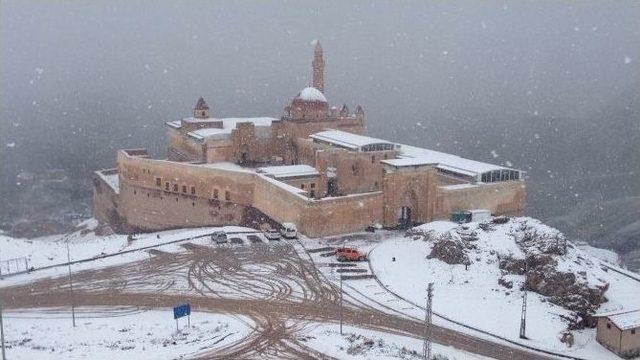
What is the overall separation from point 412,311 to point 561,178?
5555 inches

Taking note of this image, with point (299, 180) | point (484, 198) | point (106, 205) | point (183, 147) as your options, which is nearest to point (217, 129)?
point (183, 147)

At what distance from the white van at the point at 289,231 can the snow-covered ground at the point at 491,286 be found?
239 inches

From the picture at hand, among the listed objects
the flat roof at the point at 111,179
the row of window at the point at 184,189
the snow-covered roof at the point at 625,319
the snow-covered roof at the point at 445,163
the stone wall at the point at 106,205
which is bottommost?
the stone wall at the point at 106,205

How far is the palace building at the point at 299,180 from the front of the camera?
4272 cm

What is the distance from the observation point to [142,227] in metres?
58.1

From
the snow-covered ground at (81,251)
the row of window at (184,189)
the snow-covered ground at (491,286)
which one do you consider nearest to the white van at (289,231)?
the snow-covered ground at (81,251)

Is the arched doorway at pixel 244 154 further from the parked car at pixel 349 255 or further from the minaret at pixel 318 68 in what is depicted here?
the parked car at pixel 349 255

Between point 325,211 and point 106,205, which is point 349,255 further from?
point 106,205

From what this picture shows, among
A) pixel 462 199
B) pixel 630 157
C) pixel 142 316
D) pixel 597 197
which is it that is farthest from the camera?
pixel 630 157

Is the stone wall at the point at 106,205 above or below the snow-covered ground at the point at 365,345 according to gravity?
below

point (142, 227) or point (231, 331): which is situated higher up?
point (231, 331)

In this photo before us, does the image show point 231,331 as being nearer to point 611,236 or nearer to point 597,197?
point 611,236

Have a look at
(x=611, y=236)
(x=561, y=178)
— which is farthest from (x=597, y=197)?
(x=611, y=236)

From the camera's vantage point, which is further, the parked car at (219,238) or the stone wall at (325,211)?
the stone wall at (325,211)
